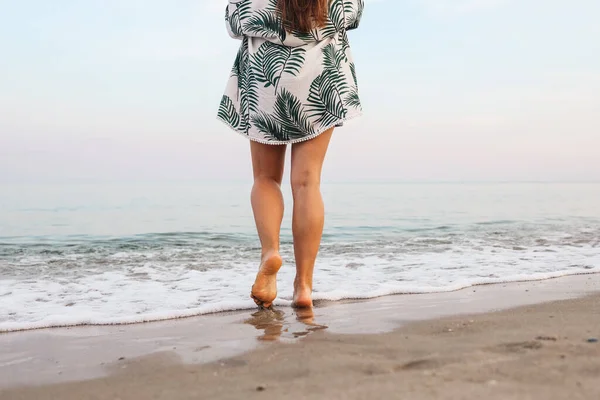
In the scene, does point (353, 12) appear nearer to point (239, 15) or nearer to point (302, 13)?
point (302, 13)

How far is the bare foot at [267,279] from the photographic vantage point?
2752 millimetres

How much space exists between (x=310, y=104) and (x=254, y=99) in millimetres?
277

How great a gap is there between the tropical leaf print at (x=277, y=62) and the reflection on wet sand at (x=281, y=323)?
3.46ft

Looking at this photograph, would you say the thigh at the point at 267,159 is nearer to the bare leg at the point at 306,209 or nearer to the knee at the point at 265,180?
the knee at the point at 265,180

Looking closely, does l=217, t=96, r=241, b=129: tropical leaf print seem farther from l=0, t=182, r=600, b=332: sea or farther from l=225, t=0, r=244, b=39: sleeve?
l=0, t=182, r=600, b=332: sea

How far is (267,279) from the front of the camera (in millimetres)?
2785

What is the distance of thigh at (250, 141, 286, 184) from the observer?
2939mm

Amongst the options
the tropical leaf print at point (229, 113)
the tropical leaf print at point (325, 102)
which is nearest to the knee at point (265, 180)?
the tropical leaf print at point (229, 113)

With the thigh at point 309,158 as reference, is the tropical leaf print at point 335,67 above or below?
above

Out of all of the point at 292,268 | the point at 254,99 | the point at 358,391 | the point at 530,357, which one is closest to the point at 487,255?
the point at 292,268

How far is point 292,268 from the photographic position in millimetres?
4359

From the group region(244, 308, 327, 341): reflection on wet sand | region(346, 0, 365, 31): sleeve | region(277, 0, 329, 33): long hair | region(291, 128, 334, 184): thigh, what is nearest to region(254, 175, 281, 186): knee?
region(291, 128, 334, 184): thigh

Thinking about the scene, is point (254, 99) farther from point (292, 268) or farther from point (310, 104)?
point (292, 268)

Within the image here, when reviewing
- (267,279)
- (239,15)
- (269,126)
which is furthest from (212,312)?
(239,15)
